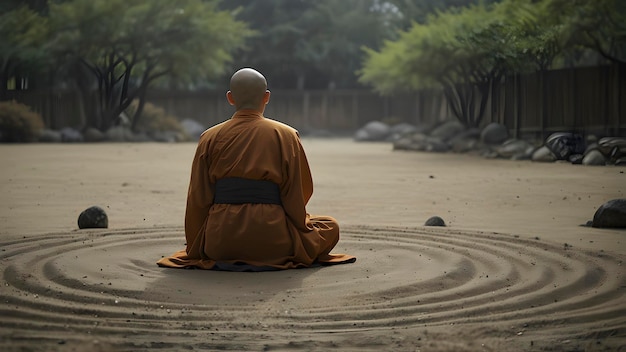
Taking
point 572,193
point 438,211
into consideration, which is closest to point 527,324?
point 438,211

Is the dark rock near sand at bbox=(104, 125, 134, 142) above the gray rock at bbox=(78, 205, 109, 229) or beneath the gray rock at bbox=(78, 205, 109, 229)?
above

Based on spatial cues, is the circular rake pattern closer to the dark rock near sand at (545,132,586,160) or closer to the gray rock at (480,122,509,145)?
the dark rock near sand at (545,132,586,160)

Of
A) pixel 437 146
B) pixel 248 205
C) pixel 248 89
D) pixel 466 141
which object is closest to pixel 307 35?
pixel 437 146

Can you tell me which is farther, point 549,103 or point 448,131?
point 448,131

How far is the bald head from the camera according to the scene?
5.24 meters

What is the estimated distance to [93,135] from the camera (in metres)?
14.0

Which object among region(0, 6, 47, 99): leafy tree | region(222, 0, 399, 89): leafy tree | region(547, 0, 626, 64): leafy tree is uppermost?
region(222, 0, 399, 89): leafy tree

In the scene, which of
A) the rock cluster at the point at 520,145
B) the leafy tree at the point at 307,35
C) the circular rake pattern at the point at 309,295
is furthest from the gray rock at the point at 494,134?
the leafy tree at the point at 307,35

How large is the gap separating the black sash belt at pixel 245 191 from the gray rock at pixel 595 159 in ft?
27.6

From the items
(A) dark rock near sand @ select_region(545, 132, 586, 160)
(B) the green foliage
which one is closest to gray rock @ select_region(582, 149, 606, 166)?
(A) dark rock near sand @ select_region(545, 132, 586, 160)

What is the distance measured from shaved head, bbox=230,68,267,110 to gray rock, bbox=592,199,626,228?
304cm

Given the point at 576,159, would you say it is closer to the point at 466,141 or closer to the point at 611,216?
the point at 466,141

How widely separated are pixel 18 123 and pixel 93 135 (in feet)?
14.2

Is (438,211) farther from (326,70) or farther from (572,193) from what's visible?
(326,70)
